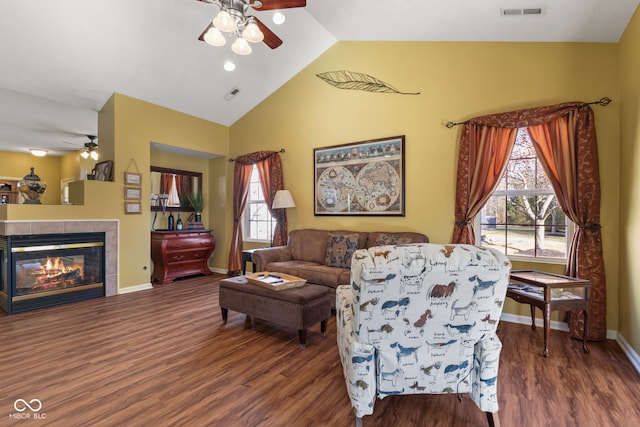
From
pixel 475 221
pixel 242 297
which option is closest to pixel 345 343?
pixel 242 297

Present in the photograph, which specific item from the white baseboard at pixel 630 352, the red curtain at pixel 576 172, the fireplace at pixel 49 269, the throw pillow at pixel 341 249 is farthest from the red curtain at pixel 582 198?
the fireplace at pixel 49 269

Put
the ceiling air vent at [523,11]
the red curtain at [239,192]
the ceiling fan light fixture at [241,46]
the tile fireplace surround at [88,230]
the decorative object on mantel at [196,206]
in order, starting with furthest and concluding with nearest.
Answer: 1. the decorative object on mantel at [196,206]
2. the red curtain at [239,192]
3. the tile fireplace surround at [88,230]
4. the ceiling air vent at [523,11]
5. the ceiling fan light fixture at [241,46]

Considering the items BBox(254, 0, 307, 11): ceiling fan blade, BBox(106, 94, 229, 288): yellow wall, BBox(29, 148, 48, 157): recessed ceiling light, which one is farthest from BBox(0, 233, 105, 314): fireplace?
BBox(29, 148, 48, 157): recessed ceiling light

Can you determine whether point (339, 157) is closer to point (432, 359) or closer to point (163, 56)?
point (163, 56)

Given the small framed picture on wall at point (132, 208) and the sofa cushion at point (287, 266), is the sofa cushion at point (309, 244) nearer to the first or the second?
the sofa cushion at point (287, 266)

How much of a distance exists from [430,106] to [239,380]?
358 centimetres

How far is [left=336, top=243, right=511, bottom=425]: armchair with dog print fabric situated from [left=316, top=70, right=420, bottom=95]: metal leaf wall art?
3.04 m

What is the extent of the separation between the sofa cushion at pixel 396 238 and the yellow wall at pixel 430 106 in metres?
0.24

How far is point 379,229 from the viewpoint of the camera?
→ 163 inches

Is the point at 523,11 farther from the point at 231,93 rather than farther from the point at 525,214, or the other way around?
the point at 231,93

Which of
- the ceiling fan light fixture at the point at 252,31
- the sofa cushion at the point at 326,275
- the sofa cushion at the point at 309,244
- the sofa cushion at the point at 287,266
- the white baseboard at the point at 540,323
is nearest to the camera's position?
the ceiling fan light fixture at the point at 252,31

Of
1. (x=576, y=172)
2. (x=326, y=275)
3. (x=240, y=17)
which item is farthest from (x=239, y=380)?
(x=576, y=172)

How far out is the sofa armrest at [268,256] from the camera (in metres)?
4.05

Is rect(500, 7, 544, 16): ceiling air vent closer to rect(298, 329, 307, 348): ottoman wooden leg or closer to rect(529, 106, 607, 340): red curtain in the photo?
rect(529, 106, 607, 340): red curtain
